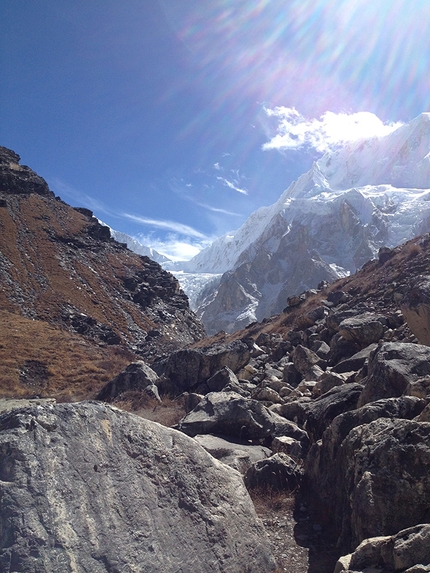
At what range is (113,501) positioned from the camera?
391 cm

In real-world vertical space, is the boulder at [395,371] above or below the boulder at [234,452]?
above

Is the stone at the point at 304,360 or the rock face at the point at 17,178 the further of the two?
the rock face at the point at 17,178

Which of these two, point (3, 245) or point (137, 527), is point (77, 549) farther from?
point (3, 245)

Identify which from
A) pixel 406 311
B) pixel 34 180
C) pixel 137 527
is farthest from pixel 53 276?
pixel 137 527

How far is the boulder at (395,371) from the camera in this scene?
22.6 ft

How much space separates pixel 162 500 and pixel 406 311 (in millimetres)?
8784

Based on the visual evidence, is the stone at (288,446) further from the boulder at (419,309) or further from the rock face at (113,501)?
the boulder at (419,309)

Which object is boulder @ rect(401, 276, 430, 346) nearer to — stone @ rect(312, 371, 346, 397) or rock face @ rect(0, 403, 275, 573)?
stone @ rect(312, 371, 346, 397)

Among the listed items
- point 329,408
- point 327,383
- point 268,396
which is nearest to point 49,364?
point 268,396

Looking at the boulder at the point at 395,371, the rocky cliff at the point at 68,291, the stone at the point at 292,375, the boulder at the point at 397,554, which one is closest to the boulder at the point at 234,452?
the boulder at the point at 395,371

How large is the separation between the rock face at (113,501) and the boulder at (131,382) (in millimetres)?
11826

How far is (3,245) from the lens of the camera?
185ft

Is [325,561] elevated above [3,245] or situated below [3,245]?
below

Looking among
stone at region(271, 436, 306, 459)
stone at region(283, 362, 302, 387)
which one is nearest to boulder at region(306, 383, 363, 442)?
stone at region(271, 436, 306, 459)
